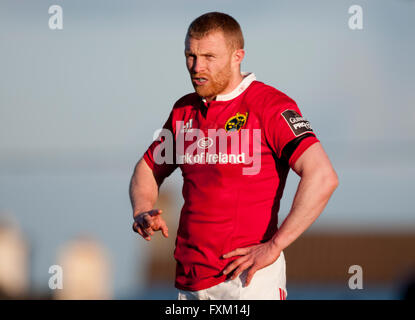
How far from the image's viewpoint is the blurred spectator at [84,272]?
13266 mm

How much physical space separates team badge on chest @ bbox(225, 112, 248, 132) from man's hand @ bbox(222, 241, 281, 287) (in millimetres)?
769

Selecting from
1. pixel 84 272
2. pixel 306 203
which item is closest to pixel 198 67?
pixel 306 203

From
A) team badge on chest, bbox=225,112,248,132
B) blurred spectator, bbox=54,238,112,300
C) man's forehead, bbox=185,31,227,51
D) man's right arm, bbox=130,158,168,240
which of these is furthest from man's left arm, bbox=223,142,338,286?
blurred spectator, bbox=54,238,112,300

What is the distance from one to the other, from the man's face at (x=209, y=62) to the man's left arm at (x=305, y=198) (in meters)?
0.79

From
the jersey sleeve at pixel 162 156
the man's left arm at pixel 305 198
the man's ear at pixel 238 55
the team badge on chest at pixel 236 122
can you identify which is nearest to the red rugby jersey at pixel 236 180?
the team badge on chest at pixel 236 122

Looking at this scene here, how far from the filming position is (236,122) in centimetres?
450

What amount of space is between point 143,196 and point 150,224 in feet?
1.84

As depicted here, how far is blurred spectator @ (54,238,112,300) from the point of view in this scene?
43.5ft

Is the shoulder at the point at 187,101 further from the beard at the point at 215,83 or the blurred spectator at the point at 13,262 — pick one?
the blurred spectator at the point at 13,262

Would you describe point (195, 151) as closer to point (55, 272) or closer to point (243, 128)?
point (243, 128)

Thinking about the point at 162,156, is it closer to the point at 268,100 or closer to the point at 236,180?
the point at 236,180

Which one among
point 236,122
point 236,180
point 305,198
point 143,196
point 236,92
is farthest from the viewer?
point 143,196

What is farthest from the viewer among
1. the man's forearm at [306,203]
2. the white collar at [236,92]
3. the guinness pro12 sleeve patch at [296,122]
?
the white collar at [236,92]
